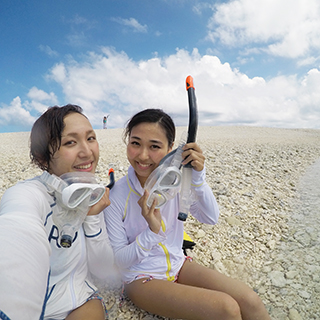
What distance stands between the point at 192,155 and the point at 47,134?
3.56ft

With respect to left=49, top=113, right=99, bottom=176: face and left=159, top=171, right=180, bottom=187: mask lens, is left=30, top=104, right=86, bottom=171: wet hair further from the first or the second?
left=159, top=171, right=180, bottom=187: mask lens

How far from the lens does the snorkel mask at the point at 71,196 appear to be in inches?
57.8

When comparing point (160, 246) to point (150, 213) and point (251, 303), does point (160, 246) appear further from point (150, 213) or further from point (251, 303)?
point (251, 303)

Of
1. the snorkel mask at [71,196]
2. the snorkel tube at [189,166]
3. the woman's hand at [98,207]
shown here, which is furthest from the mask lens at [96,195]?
the snorkel tube at [189,166]

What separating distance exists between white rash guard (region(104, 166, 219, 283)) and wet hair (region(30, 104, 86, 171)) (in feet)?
2.22

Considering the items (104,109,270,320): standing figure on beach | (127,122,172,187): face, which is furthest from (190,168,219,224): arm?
(127,122,172,187): face

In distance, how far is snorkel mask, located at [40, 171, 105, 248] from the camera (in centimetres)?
147

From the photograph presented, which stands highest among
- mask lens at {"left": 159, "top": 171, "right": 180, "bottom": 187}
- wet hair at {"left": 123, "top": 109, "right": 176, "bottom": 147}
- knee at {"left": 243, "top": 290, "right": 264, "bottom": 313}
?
wet hair at {"left": 123, "top": 109, "right": 176, "bottom": 147}

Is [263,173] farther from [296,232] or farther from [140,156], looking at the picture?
[140,156]

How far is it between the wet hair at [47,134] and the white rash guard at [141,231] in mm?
676

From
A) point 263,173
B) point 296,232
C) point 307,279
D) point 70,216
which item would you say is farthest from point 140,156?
point 263,173

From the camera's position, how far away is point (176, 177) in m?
1.91

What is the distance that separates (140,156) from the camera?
2.05 meters

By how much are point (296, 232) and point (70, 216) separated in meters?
4.06
